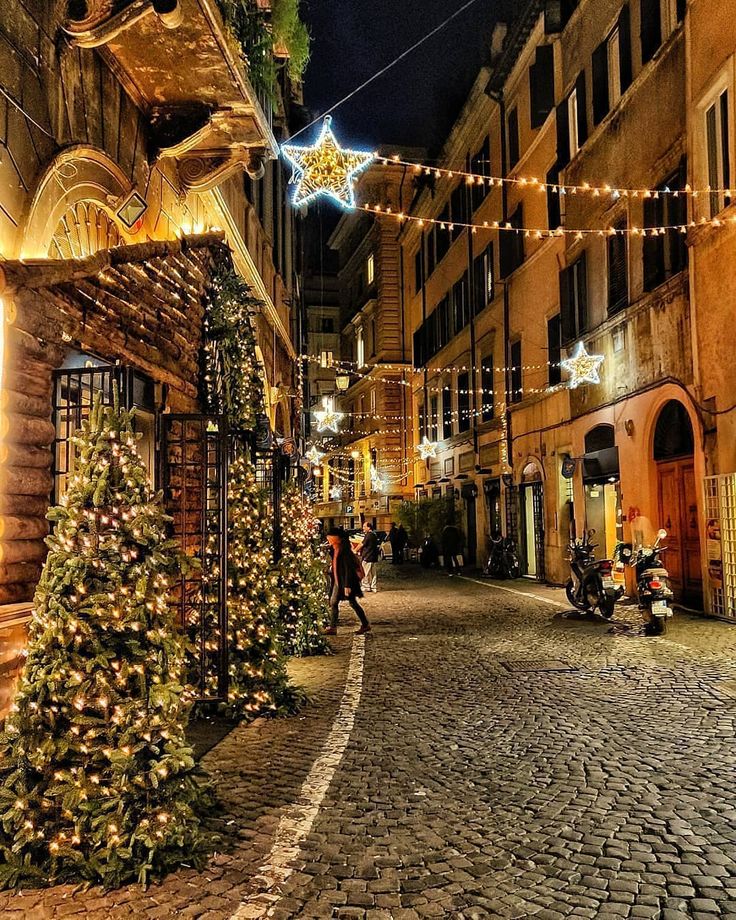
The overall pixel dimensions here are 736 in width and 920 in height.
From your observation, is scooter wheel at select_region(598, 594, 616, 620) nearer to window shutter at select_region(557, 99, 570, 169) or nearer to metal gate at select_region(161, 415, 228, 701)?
metal gate at select_region(161, 415, 228, 701)

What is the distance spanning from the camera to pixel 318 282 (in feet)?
207

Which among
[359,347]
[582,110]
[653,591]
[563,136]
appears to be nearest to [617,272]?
[582,110]

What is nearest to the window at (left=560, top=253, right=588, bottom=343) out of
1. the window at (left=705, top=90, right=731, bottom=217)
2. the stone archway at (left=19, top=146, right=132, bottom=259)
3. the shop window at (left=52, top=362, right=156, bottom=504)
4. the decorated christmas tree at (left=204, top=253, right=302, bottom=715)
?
the window at (left=705, top=90, right=731, bottom=217)

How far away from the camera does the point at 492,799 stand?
192 inches

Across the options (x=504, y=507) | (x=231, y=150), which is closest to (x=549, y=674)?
(x=231, y=150)

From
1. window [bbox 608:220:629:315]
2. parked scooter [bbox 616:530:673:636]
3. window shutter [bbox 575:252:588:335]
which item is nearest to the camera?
parked scooter [bbox 616:530:673:636]

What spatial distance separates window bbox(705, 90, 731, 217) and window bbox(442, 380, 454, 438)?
60.8ft

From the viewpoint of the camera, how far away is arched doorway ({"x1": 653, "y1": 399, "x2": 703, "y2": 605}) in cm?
1357

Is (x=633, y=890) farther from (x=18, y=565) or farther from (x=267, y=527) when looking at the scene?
(x=267, y=527)

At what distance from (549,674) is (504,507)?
15667 millimetres

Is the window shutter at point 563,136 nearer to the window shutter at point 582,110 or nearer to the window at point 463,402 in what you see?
the window shutter at point 582,110

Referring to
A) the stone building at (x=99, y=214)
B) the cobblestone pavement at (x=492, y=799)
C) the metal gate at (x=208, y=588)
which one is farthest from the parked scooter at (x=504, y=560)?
the metal gate at (x=208, y=588)

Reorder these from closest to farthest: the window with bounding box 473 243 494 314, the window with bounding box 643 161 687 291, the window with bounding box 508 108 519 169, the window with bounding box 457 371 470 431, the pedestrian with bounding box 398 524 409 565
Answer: the window with bounding box 643 161 687 291
the window with bounding box 508 108 519 169
the window with bounding box 473 243 494 314
the window with bounding box 457 371 470 431
the pedestrian with bounding box 398 524 409 565

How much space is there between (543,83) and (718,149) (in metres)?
9.77
